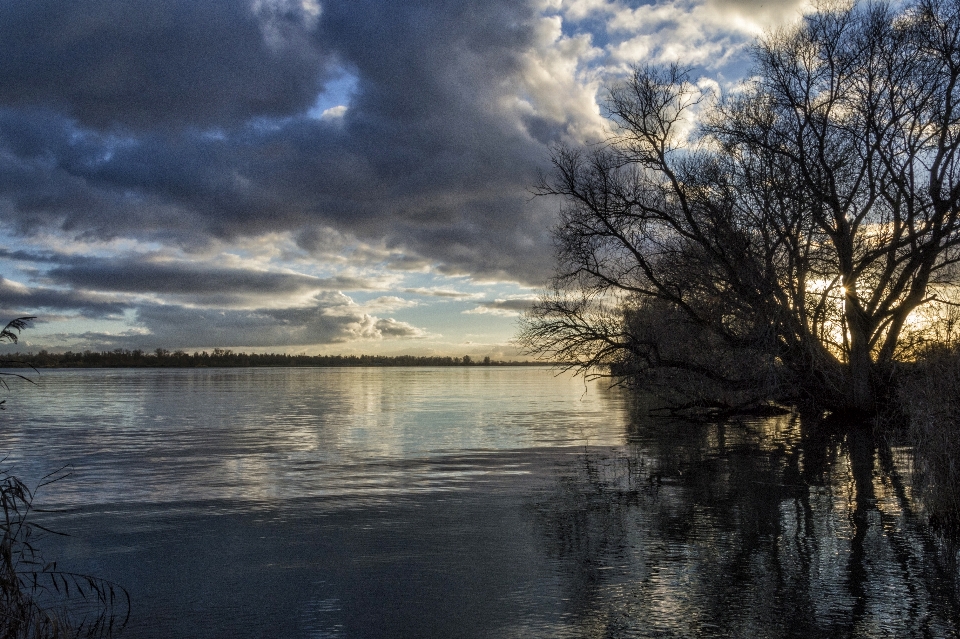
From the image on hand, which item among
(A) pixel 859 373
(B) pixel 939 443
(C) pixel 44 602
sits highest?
(A) pixel 859 373

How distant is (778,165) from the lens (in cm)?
2647

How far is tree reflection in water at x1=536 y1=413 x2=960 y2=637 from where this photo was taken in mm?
6602

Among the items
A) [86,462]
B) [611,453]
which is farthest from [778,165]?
[86,462]

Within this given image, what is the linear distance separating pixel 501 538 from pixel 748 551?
3007 mm

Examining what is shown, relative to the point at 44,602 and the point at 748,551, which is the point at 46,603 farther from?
the point at 748,551

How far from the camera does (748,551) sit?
28.8ft

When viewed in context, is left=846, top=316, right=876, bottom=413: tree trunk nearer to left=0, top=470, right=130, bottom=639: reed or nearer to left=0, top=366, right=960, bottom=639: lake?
left=0, top=366, right=960, bottom=639: lake

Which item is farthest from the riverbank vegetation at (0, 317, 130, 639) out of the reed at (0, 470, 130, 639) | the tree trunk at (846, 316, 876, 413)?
the tree trunk at (846, 316, 876, 413)

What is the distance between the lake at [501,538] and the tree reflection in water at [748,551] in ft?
0.12

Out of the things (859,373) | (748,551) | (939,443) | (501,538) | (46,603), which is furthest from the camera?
(859,373)

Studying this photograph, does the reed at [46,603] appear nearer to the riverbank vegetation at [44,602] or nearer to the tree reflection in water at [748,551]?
the riverbank vegetation at [44,602]

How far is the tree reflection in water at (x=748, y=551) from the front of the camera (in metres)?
6.60

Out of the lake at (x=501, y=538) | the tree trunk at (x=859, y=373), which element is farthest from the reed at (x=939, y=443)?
the tree trunk at (x=859, y=373)

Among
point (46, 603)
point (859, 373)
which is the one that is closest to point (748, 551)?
point (46, 603)
